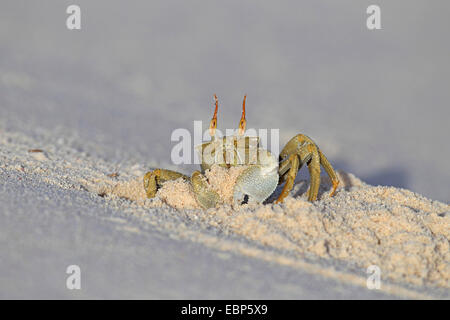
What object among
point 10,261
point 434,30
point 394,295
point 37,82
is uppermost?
point 434,30

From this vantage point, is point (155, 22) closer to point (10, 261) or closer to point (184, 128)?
point (184, 128)

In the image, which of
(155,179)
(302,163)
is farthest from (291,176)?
(155,179)

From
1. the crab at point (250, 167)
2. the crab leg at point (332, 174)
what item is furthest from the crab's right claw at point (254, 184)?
the crab leg at point (332, 174)

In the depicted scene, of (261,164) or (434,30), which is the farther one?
(434,30)

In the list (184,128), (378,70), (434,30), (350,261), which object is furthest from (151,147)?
(434,30)

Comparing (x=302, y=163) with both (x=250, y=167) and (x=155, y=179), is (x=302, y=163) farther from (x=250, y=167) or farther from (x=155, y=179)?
(x=155, y=179)

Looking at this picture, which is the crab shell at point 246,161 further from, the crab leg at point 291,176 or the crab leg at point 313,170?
the crab leg at point 313,170
